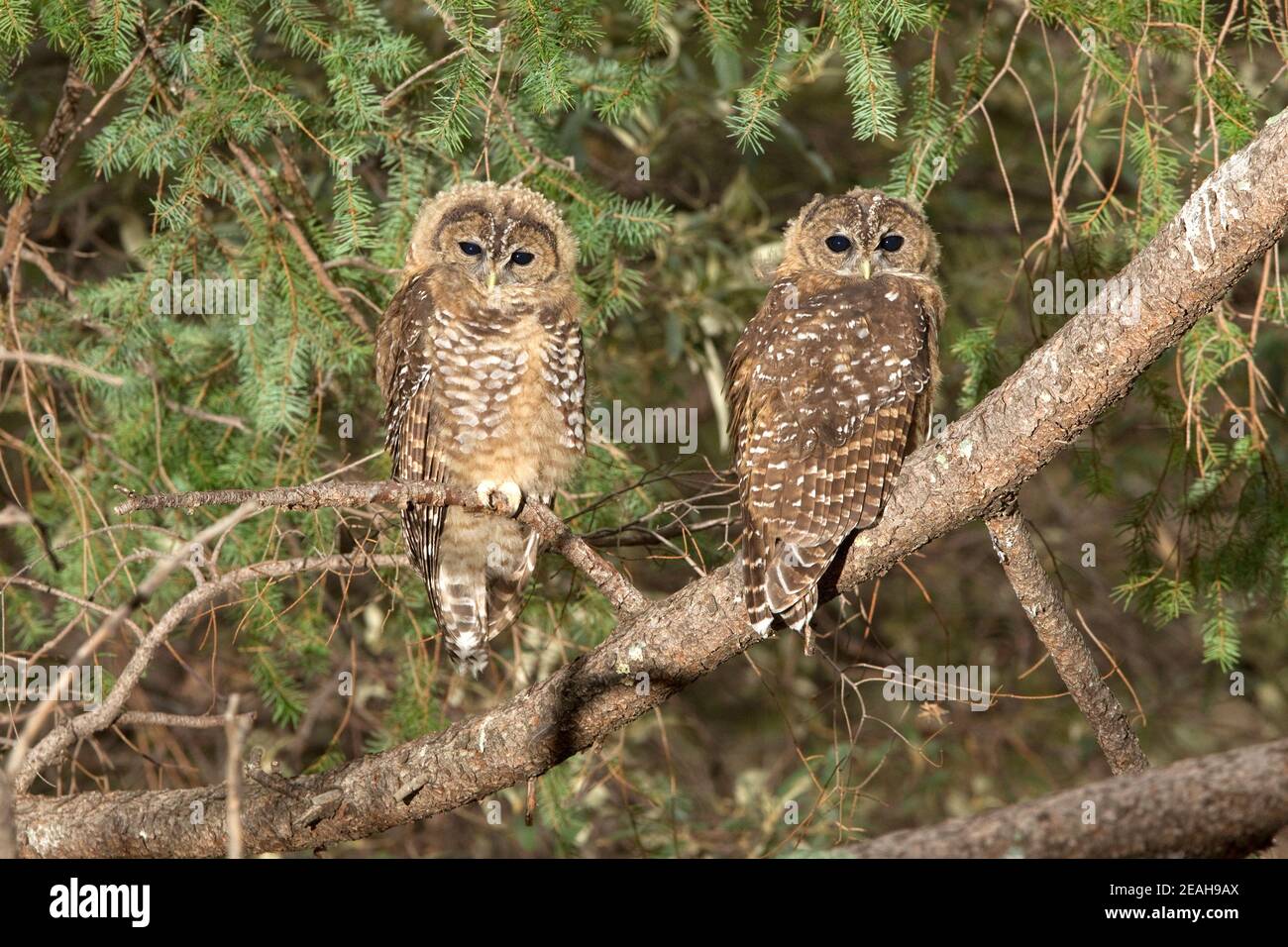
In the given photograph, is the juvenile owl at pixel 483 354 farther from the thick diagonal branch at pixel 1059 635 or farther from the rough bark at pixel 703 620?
the thick diagonal branch at pixel 1059 635

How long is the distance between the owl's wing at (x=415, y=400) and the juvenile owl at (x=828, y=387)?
0.84m

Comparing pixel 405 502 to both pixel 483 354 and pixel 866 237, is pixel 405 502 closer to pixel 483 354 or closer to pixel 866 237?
pixel 483 354

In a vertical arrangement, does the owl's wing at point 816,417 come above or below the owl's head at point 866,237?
below

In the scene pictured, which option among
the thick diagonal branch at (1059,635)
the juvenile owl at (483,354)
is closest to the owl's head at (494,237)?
the juvenile owl at (483,354)

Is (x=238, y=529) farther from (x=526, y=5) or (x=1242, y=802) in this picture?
(x=1242, y=802)

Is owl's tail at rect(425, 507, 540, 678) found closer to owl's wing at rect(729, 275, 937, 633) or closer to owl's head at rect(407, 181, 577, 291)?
owl's head at rect(407, 181, 577, 291)

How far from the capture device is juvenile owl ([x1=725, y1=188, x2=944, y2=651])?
9.87ft

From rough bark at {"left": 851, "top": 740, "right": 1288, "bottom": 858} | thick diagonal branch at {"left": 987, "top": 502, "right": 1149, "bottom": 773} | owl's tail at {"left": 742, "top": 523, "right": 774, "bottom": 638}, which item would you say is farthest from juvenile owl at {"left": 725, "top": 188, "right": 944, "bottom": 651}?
rough bark at {"left": 851, "top": 740, "right": 1288, "bottom": 858}

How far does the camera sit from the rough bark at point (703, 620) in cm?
242

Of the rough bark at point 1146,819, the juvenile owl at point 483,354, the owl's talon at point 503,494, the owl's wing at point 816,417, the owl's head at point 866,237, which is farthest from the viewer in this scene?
the juvenile owl at point 483,354

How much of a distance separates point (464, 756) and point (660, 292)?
2.20 metres

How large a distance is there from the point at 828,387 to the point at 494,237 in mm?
1044

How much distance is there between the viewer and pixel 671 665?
2.97 meters

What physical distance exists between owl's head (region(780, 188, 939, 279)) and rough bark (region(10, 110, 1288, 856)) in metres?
0.93
